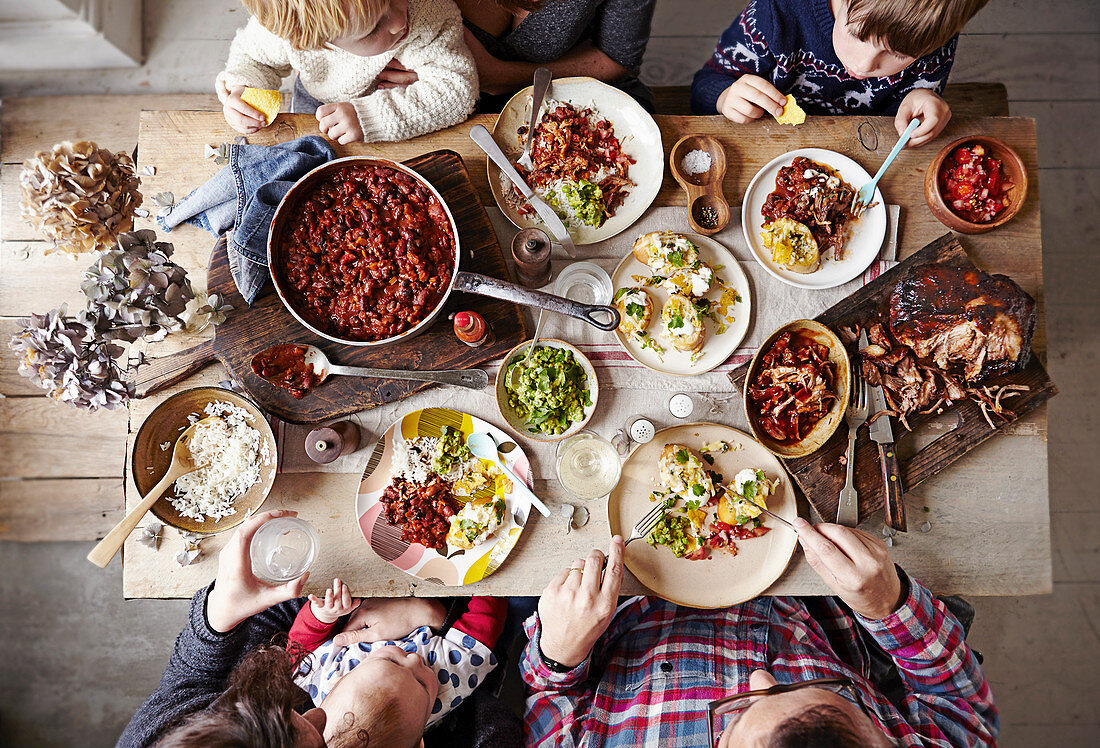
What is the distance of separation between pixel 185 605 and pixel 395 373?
2239mm

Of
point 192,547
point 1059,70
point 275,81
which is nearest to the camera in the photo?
point 192,547

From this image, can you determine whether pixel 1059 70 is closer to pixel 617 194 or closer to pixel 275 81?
pixel 617 194

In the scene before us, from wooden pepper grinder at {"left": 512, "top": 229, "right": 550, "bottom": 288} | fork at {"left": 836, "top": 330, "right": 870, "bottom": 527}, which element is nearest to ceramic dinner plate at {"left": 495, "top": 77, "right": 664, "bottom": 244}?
wooden pepper grinder at {"left": 512, "top": 229, "right": 550, "bottom": 288}

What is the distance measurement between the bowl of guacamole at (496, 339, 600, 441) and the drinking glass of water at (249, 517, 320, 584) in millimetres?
823

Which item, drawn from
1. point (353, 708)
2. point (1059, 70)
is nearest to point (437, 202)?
point (353, 708)

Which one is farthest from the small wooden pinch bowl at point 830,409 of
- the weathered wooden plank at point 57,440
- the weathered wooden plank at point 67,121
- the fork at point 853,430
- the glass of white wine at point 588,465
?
the weathered wooden plank at point 67,121

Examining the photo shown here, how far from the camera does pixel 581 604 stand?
6.85 feet

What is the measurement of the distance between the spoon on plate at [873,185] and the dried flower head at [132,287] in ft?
7.52

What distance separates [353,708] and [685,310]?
1.74 m

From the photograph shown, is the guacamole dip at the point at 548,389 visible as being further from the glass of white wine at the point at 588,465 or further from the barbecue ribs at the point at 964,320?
the barbecue ribs at the point at 964,320

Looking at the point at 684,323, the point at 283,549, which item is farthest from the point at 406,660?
the point at 684,323

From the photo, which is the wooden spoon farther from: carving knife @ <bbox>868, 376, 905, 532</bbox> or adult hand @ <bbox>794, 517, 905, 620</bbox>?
carving knife @ <bbox>868, 376, 905, 532</bbox>

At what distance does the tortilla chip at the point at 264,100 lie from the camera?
2238mm

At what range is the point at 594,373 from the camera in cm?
218
